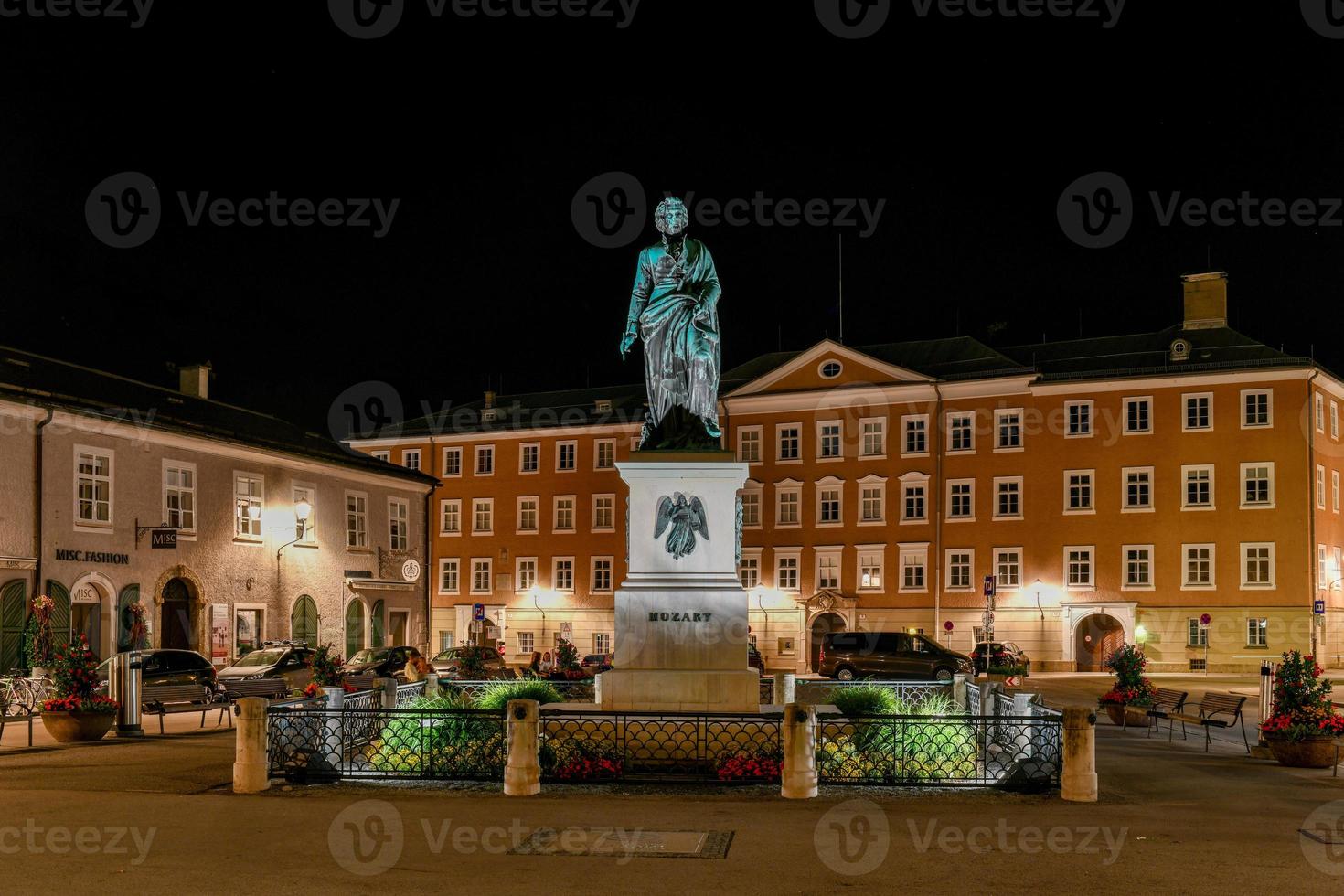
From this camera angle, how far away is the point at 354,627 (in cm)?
4216

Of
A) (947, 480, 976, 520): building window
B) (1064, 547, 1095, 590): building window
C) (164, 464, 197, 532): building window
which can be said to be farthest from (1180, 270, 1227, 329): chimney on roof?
(164, 464, 197, 532): building window

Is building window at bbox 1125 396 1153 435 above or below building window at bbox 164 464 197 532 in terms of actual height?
above

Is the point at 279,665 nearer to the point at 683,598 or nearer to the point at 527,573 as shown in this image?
the point at 683,598

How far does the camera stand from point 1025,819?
11.6 metres

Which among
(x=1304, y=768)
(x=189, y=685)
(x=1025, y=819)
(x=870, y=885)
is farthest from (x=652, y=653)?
(x=189, y=685)

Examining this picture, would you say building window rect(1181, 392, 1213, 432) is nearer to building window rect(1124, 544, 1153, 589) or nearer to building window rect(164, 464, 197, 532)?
building window rect(1124, 544, 1153, 589)

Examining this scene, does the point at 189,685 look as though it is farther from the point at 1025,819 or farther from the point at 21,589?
the point at 1025,819

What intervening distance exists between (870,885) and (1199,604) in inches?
1779

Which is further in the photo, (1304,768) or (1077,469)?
(1077,469)

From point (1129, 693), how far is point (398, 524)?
28384 mm

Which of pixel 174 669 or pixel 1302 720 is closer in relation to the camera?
pixel 1302 720

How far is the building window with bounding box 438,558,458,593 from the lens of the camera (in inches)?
2527

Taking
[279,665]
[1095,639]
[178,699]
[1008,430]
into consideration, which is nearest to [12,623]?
[178,699]

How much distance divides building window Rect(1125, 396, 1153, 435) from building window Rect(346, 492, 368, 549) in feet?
99.6
